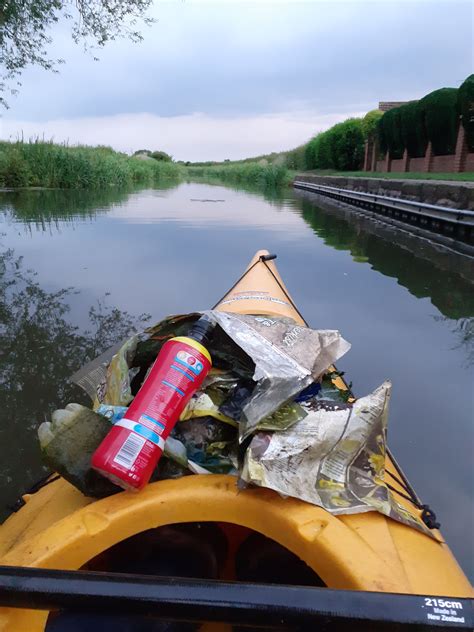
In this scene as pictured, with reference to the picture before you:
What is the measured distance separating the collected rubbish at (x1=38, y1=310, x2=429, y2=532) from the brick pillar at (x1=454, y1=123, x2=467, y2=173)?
567 inches

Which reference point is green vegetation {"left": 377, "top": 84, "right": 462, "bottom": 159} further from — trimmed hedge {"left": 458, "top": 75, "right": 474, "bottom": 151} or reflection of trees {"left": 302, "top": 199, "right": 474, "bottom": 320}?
reflection of trees {"left": 302, "top": 199, "right": 474, "bottom": 320}

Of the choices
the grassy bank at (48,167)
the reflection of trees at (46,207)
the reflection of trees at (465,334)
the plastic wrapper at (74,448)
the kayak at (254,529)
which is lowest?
the reflection of trees at (465,334)

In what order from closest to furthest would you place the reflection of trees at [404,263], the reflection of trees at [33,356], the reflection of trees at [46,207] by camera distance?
the reflection of trees at [33,356] < the reflection of trees at [404,263] < the reflection of trees at [46,207]

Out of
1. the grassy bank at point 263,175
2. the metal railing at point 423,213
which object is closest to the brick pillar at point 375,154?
the metal railing at point 423,213

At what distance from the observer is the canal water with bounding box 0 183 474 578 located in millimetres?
2736

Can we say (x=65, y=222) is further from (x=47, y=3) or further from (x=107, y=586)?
(x=107, y=586)

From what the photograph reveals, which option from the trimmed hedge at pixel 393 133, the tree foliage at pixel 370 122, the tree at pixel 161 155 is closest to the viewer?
the trimmed hedge at pixel 393 133

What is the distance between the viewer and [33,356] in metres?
3.66

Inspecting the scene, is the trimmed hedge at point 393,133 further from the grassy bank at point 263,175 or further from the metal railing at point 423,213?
the grassy bank at point 263,175

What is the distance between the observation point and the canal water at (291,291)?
8.98 feet

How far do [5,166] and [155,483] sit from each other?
65.8 feet

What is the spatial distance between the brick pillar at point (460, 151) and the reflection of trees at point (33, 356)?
12.5m

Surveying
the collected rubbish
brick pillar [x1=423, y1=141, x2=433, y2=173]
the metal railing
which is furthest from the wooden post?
the collected rubbish

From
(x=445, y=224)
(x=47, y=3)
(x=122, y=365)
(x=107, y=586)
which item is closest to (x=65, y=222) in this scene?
(x=47, y=3)
